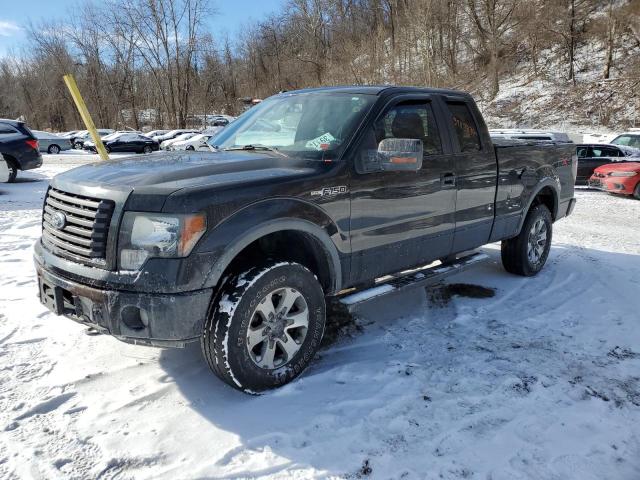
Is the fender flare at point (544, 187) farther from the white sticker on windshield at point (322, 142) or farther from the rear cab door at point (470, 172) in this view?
the white sticker on windshield at point (322, 142)

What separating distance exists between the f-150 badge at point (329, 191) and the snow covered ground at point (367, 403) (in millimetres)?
1209

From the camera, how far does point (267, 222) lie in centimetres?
306

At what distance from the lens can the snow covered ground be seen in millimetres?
2607

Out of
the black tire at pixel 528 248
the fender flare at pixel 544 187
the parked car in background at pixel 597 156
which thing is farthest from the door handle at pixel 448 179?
the parked car in background at pixel 597 156

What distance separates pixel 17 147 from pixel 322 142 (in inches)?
507

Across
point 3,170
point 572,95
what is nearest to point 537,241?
point 3,170

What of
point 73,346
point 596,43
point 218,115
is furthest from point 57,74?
point 73,346

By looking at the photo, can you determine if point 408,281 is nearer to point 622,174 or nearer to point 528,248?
point 528,248

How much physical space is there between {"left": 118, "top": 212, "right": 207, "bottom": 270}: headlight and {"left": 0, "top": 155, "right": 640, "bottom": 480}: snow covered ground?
98 centimetres

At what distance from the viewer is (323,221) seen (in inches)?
133

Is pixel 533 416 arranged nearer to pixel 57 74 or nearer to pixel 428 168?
pixel 428 168

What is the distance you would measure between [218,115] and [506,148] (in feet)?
177

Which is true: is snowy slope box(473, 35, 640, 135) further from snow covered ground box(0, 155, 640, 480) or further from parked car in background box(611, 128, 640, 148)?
snow covered ground box(0, 155, 640, 480)

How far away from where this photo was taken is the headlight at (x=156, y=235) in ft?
9.02
